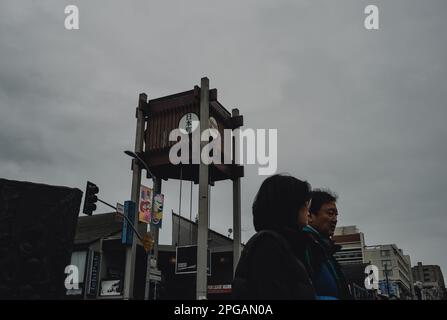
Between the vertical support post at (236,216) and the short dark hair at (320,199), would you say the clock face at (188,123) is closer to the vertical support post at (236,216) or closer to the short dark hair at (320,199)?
the vertical support post at (236,216)

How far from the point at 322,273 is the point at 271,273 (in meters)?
0.65

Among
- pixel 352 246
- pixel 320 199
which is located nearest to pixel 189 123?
pixel 320 199

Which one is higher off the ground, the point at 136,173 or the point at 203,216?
the point at 136,173

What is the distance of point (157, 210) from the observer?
21.6 meters

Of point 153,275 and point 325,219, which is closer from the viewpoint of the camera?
point 325,219

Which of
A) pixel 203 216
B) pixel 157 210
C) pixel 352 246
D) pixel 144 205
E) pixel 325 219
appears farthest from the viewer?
pixel 352 246

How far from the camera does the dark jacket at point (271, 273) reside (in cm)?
213

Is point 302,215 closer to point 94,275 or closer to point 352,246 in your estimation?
point 94,275

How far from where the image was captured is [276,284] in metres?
2.13

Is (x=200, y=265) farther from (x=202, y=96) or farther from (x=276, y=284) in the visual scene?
(x=276, y=284)

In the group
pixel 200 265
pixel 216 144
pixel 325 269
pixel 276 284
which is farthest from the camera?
pixel 216 144

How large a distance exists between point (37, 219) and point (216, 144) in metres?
19.4
